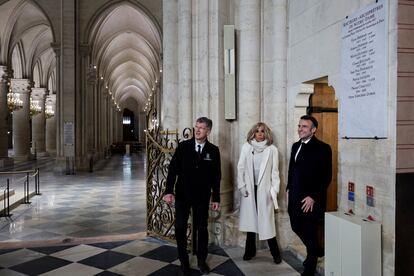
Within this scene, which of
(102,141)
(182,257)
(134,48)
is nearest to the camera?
(182,257)

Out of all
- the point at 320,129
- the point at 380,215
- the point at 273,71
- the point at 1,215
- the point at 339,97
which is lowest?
the point at 1,215

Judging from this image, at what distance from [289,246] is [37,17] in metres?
21.4

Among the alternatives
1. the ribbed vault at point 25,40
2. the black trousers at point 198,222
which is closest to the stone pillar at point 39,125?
the ribbed vault at point 25,40

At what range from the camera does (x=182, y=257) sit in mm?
4465

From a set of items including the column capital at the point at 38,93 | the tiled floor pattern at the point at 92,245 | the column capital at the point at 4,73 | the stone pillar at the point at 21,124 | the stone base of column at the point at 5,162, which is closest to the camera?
the tiled floor pattern at the point at 92,245

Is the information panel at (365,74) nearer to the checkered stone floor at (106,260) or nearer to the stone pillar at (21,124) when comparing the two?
the checkered stone floor at (106,260)

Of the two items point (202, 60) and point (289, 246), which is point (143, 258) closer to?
point (289, 246)

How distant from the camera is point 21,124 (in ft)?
76.2

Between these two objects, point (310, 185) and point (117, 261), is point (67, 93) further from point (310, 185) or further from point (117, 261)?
point (310, 185)

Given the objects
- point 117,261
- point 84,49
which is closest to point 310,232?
point 117,261

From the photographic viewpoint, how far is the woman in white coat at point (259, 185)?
15.5 feet

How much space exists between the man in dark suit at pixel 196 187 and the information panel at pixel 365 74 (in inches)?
58.2

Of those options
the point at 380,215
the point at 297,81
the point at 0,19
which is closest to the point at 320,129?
the point at 297,81

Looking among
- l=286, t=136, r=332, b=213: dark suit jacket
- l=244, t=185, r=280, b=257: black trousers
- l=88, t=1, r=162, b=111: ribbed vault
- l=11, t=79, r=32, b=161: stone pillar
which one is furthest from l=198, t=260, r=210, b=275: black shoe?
l=11, t=79, r=32, b=161: stone pillar
